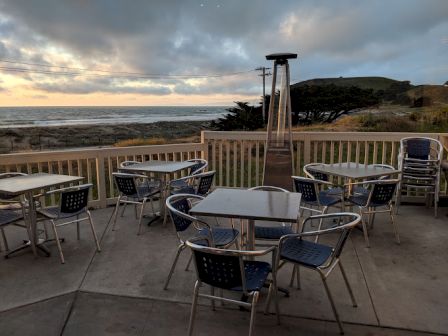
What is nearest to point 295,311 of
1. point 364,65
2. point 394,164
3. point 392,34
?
point 394,164

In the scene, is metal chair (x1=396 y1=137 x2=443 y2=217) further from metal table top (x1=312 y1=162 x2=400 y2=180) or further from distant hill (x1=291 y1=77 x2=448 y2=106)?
distant hill (x1=291 y1=77 x2=448 y2=106)

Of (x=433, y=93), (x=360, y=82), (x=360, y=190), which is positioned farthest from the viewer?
(x=360, y=82)

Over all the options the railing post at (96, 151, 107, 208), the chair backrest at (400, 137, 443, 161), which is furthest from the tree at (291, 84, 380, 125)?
the railing post at (96, 151, 107, 208)

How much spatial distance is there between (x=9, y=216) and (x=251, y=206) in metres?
2.35

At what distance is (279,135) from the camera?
4977 millimetres

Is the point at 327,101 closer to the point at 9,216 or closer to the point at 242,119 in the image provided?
the point at 242,119

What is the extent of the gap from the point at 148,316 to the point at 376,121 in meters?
14.0

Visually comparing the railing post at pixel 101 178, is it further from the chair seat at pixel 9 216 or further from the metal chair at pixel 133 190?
the chair seat at pixel 9 216

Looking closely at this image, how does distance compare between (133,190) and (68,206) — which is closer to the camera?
(68,206)

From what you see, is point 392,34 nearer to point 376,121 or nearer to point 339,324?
point 376,121

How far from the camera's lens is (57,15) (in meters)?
7.11

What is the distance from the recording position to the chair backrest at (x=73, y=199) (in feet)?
10.7

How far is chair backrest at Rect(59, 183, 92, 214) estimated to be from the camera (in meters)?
3.26

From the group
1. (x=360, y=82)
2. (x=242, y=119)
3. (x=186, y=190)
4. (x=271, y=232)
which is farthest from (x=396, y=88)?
(x=271, y=232)
